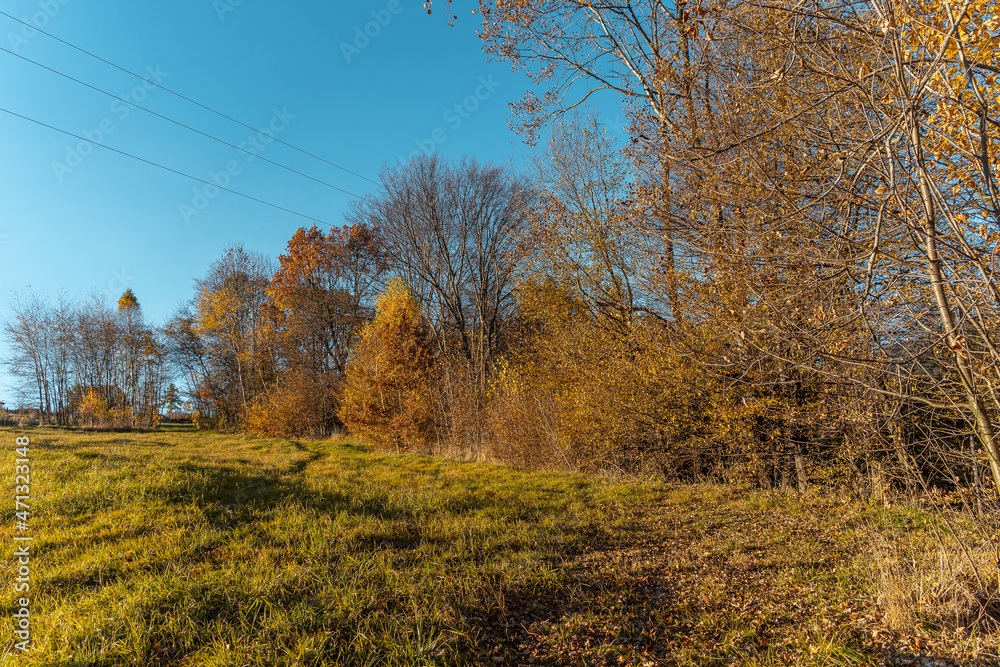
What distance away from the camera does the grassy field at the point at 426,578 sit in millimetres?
2725

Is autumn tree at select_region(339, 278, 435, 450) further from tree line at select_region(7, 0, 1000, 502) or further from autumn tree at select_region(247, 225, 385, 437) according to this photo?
autumn tree at select_region(247, 225, 385, 437)

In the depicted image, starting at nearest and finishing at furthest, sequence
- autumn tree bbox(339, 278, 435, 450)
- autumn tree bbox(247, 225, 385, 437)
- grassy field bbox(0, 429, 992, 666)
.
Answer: grassy field bbox(0, 429, 992, 666) → autumn tree bbox(339, 278, 435, 450) → autumn tree bbox(247, 225, 385, 437)

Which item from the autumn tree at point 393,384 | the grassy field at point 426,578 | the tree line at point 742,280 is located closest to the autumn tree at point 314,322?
the tree line at point 742,280

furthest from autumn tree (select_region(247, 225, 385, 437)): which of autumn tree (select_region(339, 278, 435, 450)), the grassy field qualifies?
the grassy field

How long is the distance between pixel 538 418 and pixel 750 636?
788cm

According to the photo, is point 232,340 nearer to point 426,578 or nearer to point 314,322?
point 314,322

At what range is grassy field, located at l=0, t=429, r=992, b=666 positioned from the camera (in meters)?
2.72

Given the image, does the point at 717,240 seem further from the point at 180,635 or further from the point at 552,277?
the point at 180,635

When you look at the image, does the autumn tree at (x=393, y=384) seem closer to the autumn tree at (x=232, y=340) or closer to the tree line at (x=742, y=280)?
the tree line at (x=742, y=280)

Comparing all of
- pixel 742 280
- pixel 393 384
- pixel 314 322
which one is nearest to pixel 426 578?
pixel 742 280

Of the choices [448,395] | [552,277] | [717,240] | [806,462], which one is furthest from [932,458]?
[448,395]

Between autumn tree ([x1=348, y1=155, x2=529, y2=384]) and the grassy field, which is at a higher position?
autumn tree ([x1=348, y1=155, x2=529, y2=384])

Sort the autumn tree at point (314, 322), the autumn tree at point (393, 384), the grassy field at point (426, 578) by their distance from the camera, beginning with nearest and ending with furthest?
the grassy field at point (426, 578)
the autumn tree at point (393, 384)
the autumn tree at point (314, 322)

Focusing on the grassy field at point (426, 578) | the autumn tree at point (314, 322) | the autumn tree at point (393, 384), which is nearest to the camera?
the grassy field at point (426, 578)
